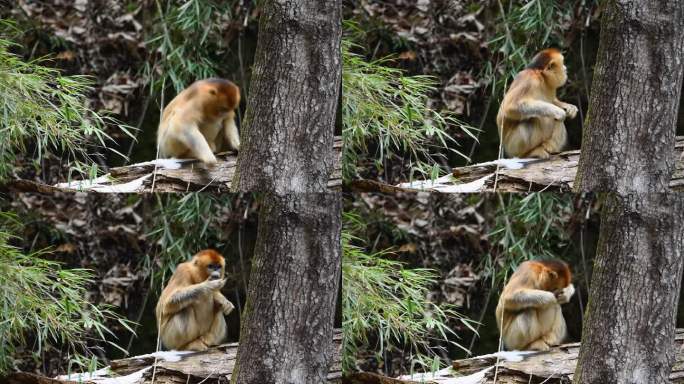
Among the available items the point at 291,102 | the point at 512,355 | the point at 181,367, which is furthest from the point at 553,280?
the point at 181,367

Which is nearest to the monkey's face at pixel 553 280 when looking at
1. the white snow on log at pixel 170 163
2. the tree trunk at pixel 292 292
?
the tree trunk at pixel 292 292

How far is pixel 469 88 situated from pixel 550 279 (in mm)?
1298

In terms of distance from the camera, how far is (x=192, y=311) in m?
5.77

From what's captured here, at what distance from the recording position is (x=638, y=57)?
5.78 m

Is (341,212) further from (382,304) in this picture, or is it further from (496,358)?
(496,358)

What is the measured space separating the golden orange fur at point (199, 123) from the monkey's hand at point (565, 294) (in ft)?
7.13

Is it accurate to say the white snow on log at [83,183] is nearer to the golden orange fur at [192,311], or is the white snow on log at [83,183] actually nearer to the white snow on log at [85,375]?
the golden orange fur at [192,311]

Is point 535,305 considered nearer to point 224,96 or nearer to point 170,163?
point 224,96

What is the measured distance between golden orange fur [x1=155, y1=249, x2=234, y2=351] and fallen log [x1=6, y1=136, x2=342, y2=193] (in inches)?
→ 18.9

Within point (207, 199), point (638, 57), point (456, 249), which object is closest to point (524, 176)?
point (456, 249)

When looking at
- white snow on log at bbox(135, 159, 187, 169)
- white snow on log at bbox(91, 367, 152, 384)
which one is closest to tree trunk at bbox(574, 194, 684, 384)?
white snow on log at bbox(135, 159, 187, 169)

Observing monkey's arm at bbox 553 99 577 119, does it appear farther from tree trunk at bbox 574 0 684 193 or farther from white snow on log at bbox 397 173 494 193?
white snow on log at bbox 397 173 494 193

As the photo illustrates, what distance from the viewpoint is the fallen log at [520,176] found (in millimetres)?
5762

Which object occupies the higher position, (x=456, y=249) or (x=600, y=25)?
(x=600, y=25)
